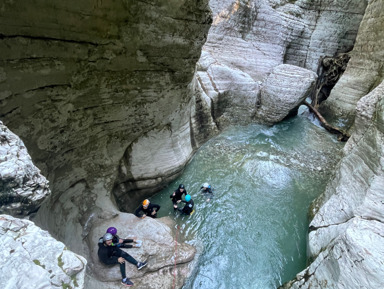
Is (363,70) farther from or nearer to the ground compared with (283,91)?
farther from the ground

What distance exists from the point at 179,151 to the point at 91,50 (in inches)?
160

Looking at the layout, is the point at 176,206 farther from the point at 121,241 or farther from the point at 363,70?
the point at 363,70

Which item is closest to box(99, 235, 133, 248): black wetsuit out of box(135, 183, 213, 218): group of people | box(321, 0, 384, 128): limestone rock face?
box(135, 183, 213, 218): group of people

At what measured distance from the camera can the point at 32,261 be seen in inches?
73.9

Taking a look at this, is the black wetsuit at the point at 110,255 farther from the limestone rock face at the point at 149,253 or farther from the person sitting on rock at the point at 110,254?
the limestone rock face at the point at 149,253

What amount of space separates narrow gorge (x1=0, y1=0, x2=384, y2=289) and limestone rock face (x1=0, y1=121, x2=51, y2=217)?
1 cm

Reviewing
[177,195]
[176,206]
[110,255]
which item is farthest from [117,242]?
[177,195]

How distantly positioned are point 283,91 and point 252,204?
7.01 meters

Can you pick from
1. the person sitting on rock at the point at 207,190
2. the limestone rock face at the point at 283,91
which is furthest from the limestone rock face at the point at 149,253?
the limestone rock face at the point at 283,91

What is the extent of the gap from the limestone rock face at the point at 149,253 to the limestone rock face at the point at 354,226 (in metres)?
2.28

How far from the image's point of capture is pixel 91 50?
175 inches

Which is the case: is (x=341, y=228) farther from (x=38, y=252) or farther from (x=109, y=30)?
(x=109, y=30)

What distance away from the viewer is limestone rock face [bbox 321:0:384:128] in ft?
33.4

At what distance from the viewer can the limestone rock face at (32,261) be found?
5.65ft
